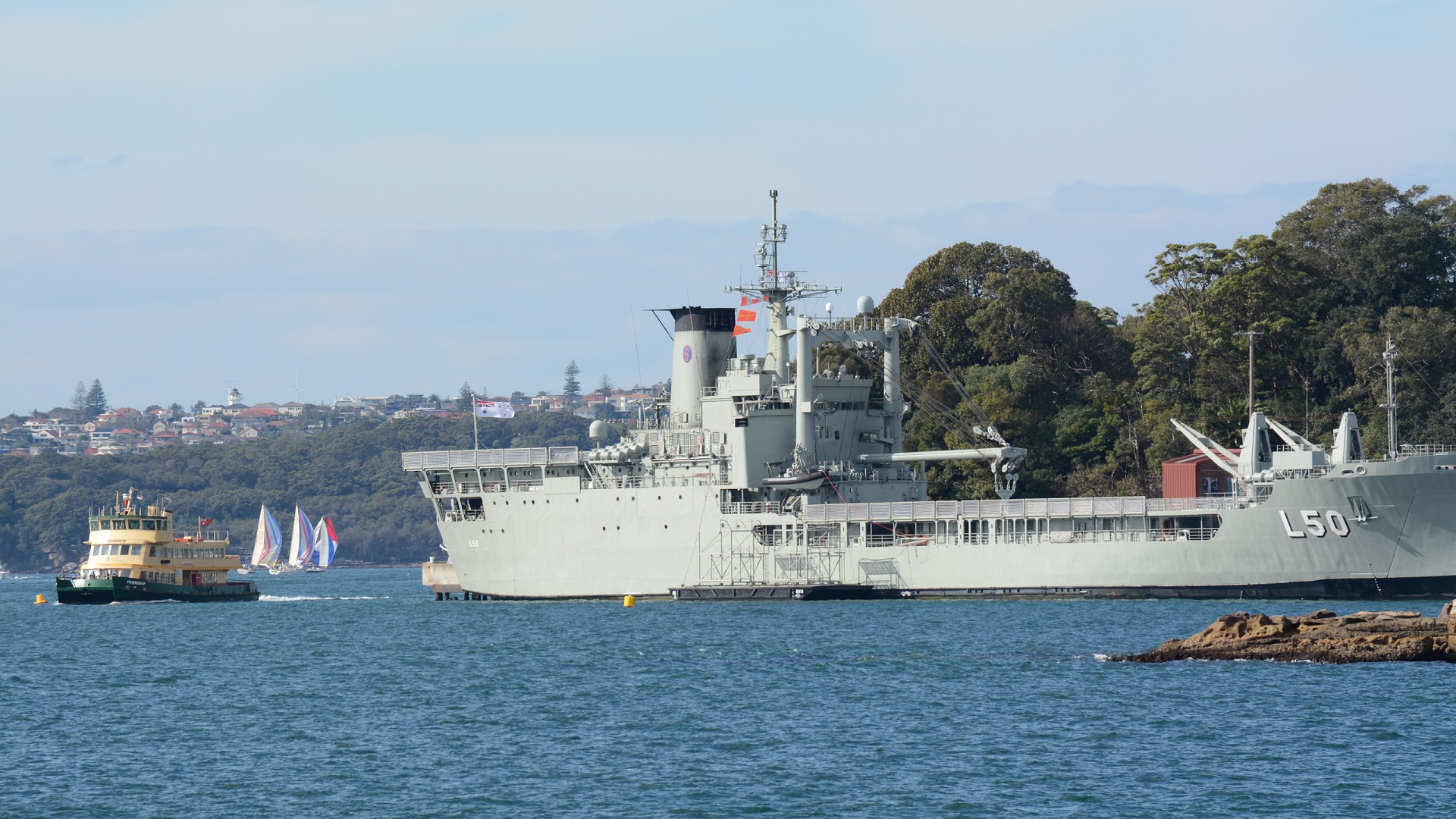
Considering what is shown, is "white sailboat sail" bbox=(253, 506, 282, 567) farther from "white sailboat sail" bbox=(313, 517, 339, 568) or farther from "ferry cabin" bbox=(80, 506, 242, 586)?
"ferry cabin" bbox=(80, 506, 242, 586)

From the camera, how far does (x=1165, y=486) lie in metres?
65.1

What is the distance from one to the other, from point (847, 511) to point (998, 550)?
5118 millimetres

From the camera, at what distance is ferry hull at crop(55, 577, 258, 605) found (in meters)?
72.4

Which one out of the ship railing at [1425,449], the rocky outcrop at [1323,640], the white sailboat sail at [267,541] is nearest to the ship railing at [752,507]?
the ship railing at [1425,449]

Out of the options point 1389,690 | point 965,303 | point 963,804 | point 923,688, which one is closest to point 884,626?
point 923,688

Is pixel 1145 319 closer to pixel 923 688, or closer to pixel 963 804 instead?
pixel 923 688

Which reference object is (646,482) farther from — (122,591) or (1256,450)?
(122,591)

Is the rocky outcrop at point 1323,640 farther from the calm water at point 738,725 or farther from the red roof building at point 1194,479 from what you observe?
the red roof building at point 1194,479

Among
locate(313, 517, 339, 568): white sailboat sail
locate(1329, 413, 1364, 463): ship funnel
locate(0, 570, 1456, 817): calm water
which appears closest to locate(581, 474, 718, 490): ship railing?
locate(0, 570, 1456, 817): calm water

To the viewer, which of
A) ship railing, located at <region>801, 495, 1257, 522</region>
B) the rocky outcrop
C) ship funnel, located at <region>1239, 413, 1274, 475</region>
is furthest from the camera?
ship railing, located at <region>801, 495, 1257, 522</region>

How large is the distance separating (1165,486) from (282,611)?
112 feet

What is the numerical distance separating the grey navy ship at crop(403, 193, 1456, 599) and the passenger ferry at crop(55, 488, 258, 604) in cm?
1242

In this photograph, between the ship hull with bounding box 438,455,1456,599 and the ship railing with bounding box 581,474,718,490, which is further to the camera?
the ship railing with bounding box 581,474,718,490

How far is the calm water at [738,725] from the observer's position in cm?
2741
